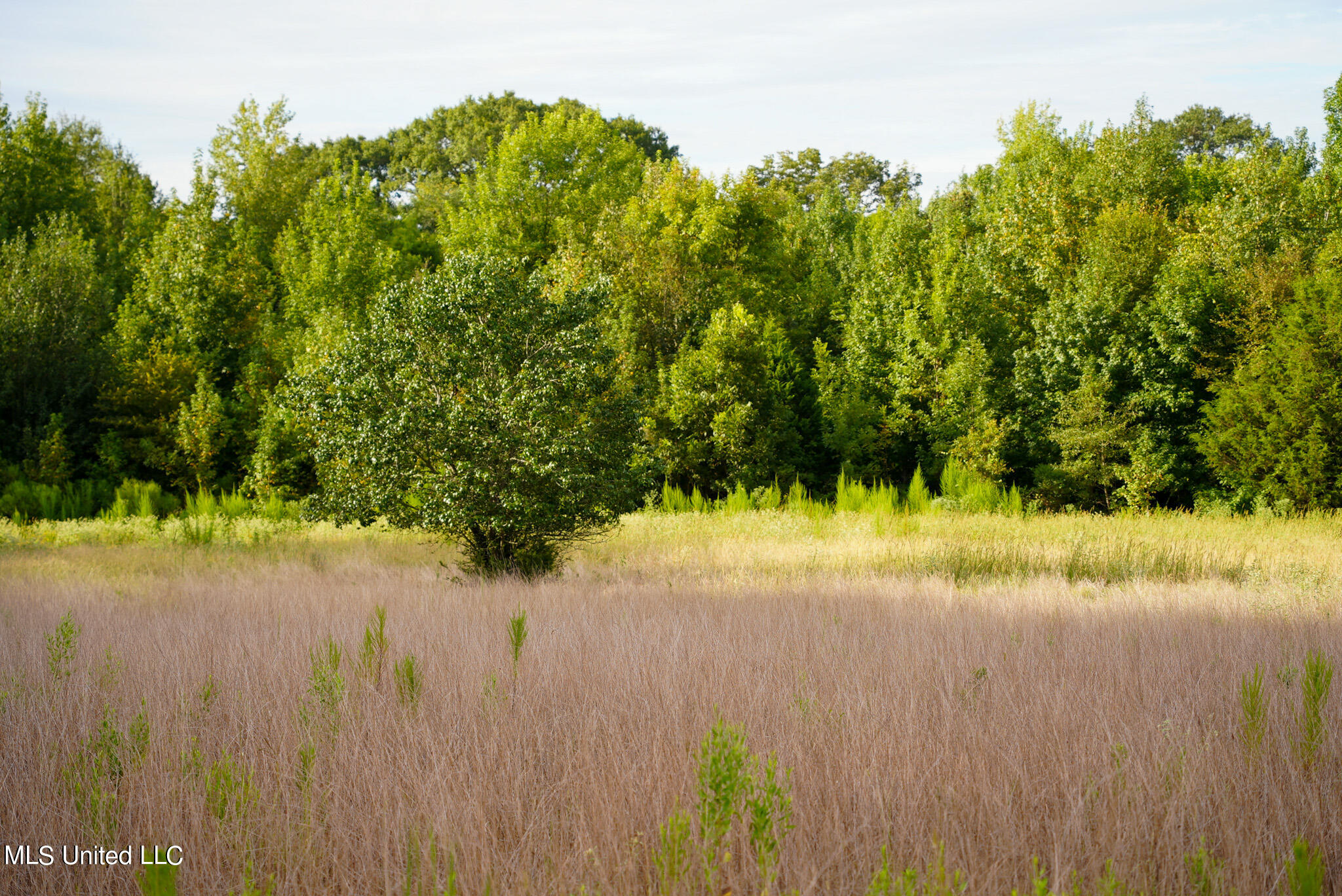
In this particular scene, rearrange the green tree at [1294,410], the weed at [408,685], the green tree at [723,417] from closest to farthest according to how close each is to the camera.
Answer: the weed at [408,685] < the green tree at [1294,410] < the green tree at [723,417]

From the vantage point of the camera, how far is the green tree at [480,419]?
1052cm

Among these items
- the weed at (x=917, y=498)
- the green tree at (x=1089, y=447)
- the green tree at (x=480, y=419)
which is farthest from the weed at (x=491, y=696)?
the green tree at (x=1089, y=447)

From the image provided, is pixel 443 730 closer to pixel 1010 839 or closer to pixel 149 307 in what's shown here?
pixel 1010 839

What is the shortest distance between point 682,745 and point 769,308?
24.7m

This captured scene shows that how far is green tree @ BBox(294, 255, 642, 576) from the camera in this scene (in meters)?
10.5

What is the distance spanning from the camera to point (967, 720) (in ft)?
13.6

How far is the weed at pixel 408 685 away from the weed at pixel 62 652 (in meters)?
2.01

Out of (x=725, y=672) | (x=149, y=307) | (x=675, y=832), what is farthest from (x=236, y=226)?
(x=675, y=832)

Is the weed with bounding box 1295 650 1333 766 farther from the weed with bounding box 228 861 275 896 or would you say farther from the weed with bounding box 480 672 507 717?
the weed with bounding box 228 861 275 896

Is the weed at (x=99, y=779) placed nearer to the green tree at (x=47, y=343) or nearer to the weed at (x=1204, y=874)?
the weed at (x=1204, y=874)

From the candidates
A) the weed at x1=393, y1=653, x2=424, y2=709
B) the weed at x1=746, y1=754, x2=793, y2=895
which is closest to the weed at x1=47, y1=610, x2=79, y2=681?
the weed at x1=393, y1=653, x2=424, y2=709

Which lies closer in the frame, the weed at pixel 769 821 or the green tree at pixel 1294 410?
the weed at pixel 769 821

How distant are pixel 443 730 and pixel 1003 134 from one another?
1270 inches

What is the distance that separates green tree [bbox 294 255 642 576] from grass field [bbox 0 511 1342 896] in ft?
8.70
